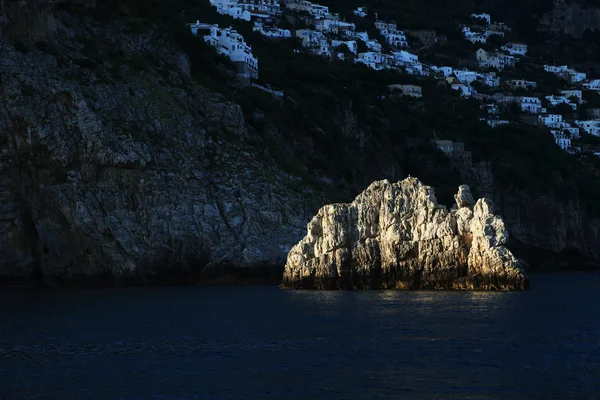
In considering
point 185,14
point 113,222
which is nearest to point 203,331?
point 113,222

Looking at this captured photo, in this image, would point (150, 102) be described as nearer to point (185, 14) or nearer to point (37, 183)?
point (37, 183)

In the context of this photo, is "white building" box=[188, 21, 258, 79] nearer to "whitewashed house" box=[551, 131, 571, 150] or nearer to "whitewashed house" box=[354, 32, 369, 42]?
"whitewashed house" box=[551, 131, 571, 150]

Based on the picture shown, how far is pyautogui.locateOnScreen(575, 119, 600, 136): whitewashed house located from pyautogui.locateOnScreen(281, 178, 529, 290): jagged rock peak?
106 meters

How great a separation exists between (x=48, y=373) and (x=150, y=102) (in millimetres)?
54866

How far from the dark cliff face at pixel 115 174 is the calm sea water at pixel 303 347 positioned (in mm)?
12051

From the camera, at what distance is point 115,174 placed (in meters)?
85.9

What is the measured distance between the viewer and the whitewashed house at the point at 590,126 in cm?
17700

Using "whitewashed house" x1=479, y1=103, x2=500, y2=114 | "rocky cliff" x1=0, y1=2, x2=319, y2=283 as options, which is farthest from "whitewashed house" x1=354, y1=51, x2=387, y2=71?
"rocky cliff" x1=0, y1=2, x2=319, y2=283

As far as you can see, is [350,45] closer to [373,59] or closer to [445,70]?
[373,59]

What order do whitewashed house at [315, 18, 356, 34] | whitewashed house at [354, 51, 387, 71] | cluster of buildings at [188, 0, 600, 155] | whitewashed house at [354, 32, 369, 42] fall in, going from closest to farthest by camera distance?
cluster of buildings at [188, 0, 600, 155] → whitewashed house at [354, 51, 387, 71] → whitewashed house at [315, 18, 356, 34] → whitewashed house at [354, 32, 369, 42]

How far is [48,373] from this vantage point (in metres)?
40.1

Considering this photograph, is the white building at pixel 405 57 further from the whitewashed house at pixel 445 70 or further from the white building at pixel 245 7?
the white building at pixel 245 7

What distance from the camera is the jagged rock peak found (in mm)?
72938

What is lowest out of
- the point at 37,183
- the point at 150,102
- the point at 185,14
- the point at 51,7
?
the point at 37,183
